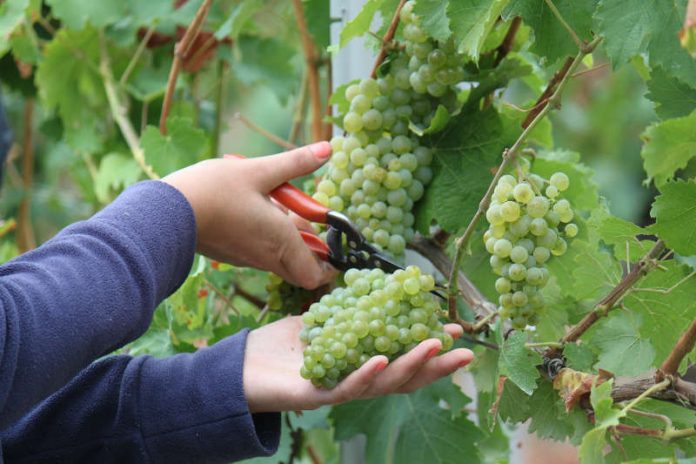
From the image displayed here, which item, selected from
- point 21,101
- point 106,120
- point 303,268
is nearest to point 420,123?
point 303,268

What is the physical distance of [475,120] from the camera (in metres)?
1.01

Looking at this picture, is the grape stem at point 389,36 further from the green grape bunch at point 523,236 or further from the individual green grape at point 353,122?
the green grape bunch at point 523,236

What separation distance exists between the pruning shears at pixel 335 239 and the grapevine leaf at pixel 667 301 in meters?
0.22

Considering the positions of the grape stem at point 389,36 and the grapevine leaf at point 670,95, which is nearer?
the grapevine leaf at point 670,95

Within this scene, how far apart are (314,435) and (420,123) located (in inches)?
28.1

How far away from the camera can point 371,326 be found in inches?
32.4

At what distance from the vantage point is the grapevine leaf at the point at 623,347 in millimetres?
837

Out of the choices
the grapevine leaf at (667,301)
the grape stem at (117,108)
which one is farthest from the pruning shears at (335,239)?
the grape stem at (117,108)

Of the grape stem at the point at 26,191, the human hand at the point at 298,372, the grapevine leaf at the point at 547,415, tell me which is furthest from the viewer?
the grape stem at the point at 26,191

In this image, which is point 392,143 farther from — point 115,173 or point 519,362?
point 115,173

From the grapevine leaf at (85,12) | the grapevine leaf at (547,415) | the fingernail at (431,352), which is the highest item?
the grapevine leaf at (85,12)

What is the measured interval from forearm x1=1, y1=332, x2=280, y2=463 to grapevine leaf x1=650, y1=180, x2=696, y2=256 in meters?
0.41

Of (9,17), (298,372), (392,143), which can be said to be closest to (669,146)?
(392,143)

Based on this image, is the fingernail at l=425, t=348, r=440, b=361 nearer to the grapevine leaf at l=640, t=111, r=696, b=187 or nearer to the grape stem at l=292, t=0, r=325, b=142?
the grapevine leaf at l=640, t=111, r=696, b=187
